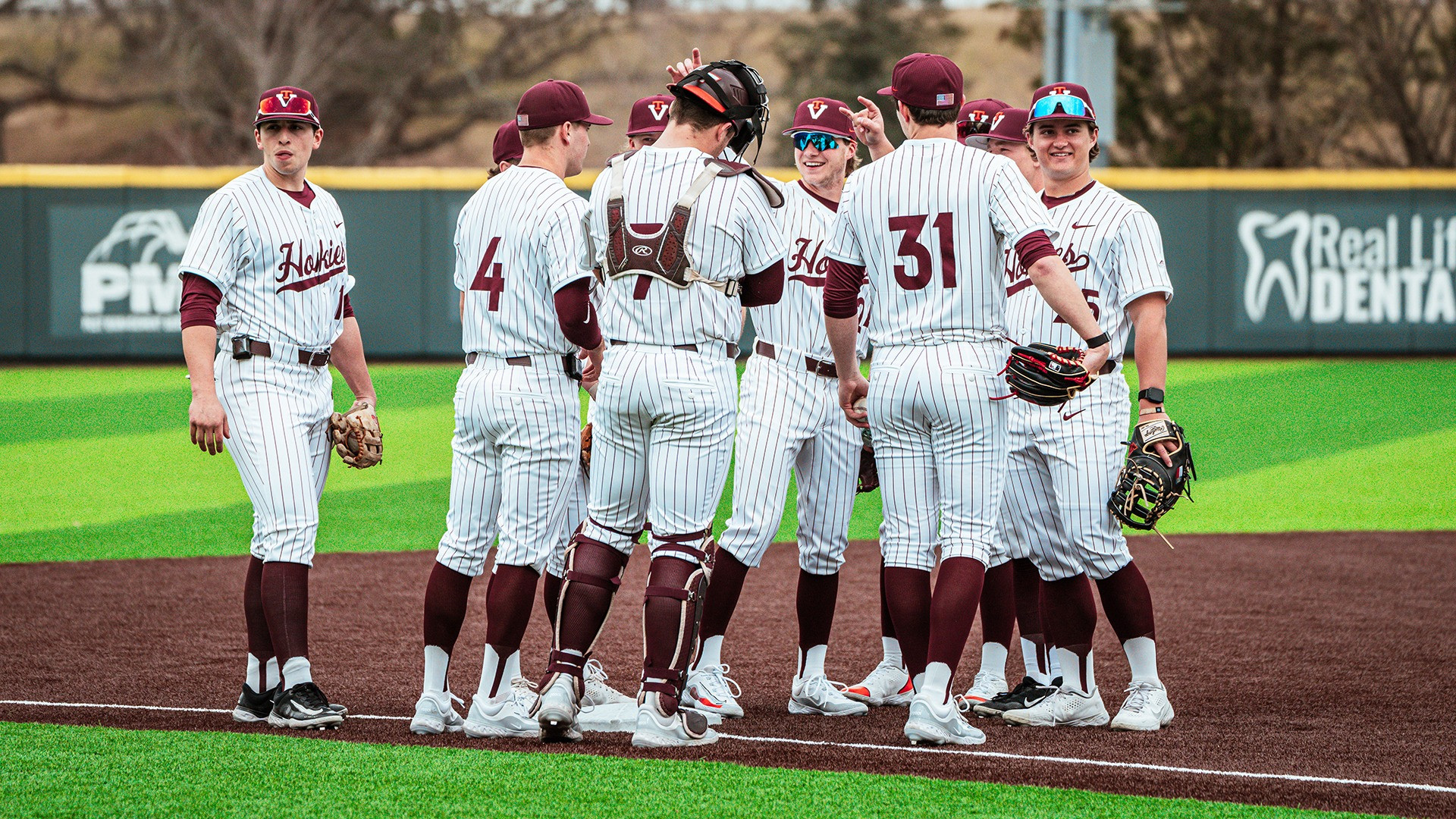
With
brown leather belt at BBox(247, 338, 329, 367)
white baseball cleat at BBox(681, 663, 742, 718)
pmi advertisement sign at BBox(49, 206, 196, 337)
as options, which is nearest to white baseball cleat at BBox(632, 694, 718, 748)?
white baseball cleat at BBox(681, 663, 742, 718)

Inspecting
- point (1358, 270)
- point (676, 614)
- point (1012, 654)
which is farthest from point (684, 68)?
point (1358, 270)

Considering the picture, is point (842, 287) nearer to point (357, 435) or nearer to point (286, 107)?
point (357, 435)

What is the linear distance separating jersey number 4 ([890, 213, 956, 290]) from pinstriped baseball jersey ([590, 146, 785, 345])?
1.20 ft

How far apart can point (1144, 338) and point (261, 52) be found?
28963 millimetres

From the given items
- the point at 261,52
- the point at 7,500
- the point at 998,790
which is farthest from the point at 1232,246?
the point at 261,52

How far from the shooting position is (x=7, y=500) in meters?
8.91

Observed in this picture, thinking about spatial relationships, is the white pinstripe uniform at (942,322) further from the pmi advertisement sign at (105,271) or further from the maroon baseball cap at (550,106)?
A: the pmi advertisement sign at (105,271)

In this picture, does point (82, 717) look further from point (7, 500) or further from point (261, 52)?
point (261, 52)

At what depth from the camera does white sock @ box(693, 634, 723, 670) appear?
4.80 metres

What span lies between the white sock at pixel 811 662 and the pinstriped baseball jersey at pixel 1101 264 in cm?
120

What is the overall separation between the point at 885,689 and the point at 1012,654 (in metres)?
1.00

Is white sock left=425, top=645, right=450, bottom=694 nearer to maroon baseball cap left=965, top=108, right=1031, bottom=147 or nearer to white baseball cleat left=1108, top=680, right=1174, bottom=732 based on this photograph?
white baseball cleat left=1108, top=680, right=1174, bottom=732

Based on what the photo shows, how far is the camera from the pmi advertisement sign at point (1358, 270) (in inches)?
651

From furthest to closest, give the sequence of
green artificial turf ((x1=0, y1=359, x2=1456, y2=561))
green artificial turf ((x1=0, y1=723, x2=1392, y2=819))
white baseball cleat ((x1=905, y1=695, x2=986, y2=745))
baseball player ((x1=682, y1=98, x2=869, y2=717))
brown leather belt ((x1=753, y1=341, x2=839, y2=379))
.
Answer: green artificial turf ((x1=0, y1=359, x2=1456, y2=561)), brown leather belt ((x1=753, y1=341, x2=839, y2=379)), baseball player ((x1=682, y1=98, x2=869, y2=717)), white baseball cleat ((x1=905, y1=695, x2=986, y2=745)), green artificial turf ((x1=0, y1=723, x2=1392, y2=819))
